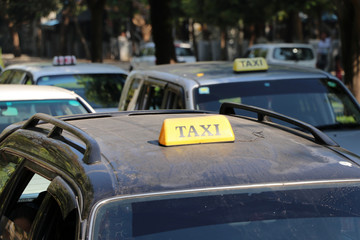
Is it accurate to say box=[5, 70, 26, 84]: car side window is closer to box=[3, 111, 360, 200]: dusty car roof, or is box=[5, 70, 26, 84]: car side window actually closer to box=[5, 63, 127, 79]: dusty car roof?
box=[5, 63, 127, 79]: dusty car roof

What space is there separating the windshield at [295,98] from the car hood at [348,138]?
0.23 metres

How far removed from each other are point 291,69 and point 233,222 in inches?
203

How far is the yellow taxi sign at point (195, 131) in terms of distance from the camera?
2.92m

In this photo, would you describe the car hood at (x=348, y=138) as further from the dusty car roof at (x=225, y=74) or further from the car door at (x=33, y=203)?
the car door at (x=33, y=203)

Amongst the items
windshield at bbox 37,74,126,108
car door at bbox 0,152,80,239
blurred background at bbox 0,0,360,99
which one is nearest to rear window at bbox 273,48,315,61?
blurred background at bbox 0,0,360,99

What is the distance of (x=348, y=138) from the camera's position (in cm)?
643

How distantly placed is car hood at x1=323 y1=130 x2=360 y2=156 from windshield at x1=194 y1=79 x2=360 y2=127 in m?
0.23

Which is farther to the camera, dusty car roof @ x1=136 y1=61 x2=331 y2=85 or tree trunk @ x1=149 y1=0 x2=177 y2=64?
tree trunk @ x1=149 y1=0 x2=177 y2=64

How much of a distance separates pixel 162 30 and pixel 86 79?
5657 millimetres

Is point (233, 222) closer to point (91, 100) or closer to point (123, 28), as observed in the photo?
point (91, 100)

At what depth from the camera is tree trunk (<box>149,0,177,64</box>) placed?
1633 centimetres

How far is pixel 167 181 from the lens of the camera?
260 centimetres

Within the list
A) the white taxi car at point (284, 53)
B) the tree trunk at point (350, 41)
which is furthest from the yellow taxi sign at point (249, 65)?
the white taxi car at point (284, 53)

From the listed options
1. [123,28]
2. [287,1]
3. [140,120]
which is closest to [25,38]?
[123,28]
